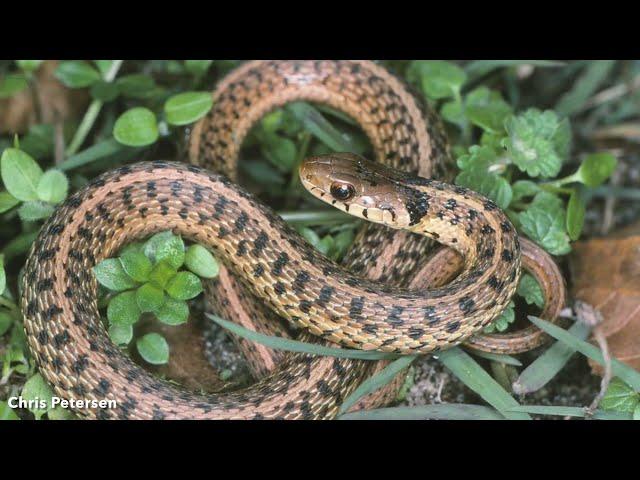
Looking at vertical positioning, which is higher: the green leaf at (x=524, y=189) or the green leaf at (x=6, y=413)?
the green leaf at (x=524, y=189)

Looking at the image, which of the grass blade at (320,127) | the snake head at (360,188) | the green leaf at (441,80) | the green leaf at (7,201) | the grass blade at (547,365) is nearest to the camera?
the grass blade at (547,365)

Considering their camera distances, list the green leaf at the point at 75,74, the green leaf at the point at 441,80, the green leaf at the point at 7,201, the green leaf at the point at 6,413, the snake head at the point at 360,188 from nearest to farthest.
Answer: the green leaf at the point at 6,413 < the green leaf at the point at 7,201 < the snake head at the point at 360,188 < the green leaf at the point at 75,74 < the green leaf at the point at 441,80

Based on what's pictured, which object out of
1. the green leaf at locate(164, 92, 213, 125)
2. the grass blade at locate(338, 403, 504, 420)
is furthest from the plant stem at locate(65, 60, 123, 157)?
the grass blade at locate(338, 403, 504, 420)

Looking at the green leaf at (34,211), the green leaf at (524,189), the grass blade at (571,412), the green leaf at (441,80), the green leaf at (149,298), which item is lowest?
the grass blade at (571,412)

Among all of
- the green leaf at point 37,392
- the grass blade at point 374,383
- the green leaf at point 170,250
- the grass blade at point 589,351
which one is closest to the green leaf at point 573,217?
the grass blade at point 589,351

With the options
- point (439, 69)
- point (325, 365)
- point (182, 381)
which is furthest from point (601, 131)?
point (182, 381)

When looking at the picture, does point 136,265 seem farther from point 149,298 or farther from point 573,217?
point 573,217

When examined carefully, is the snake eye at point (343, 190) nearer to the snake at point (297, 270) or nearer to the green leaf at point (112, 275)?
the snake at point (297, 270)
